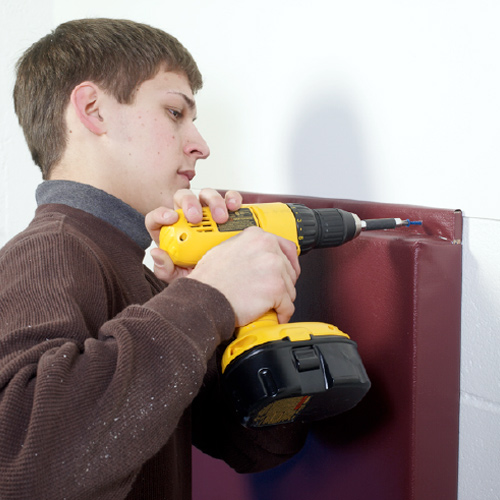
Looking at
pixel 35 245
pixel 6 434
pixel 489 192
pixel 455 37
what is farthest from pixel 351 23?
pixel 6 434

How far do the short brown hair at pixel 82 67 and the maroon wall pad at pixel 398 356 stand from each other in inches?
15.5

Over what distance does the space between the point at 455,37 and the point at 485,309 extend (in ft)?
1.18

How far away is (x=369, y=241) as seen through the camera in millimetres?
741

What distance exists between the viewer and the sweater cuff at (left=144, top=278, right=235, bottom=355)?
49 centimetres

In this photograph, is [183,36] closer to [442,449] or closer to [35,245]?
[35,245]

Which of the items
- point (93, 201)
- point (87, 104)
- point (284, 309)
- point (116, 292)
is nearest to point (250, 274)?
point (284, 309)

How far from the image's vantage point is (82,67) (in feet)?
2.78

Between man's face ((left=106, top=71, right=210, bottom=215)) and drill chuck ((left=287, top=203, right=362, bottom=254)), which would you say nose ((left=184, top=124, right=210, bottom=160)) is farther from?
drill chuck ((left=287, top=203, right=362, bottom=254))

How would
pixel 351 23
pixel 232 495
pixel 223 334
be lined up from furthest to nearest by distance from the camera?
1. pixel 232 495
2. pixel 351 23
3. pixel 223 334

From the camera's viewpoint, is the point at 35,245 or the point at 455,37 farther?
the point at 455,37

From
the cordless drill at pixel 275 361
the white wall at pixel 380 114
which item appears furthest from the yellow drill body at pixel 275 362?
the white wall at pixel 380 114

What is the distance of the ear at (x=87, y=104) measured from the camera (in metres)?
0.81

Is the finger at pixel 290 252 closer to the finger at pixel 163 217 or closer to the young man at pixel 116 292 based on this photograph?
the young man at pixel 116 292

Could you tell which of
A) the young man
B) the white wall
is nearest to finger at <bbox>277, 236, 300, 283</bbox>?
the young man
